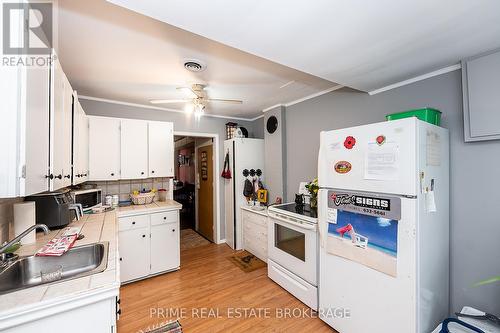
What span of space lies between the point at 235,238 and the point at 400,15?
3.54 metres

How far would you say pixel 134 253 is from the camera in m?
2.68

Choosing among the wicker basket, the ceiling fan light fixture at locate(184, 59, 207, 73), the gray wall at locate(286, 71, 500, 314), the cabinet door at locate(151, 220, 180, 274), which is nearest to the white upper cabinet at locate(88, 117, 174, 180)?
the wicker basket

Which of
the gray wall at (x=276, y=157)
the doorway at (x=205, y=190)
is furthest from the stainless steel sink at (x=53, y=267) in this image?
the doorway at (x=205, y=190)

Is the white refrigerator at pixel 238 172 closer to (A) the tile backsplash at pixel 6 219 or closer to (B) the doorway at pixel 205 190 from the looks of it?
(B) the doorway at pixel 205 190

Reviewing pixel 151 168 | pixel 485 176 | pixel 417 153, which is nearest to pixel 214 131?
pixel 151 168

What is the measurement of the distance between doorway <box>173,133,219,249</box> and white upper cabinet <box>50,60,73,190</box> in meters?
1.98

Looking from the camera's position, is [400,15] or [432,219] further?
[432,219]

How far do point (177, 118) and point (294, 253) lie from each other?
2.81 m

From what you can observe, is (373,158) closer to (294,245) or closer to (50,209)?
(294,245)

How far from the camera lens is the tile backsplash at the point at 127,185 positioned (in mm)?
3070

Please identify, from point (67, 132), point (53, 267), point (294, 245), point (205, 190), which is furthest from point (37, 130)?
point (205, 190)

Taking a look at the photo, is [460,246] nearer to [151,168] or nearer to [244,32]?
[244,32]

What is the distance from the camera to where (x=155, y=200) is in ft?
10.8

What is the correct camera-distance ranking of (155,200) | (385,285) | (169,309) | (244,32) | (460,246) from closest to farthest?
1. (244,32)
2. (385,285)
3. (460,246)
4. (169,309)
5. (155,200)
